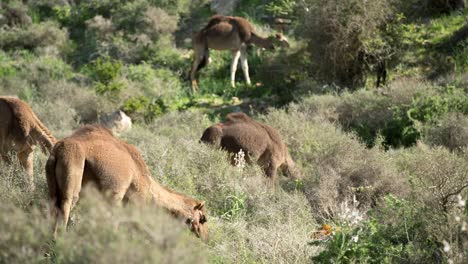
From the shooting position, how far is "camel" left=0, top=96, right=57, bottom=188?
32.5ft

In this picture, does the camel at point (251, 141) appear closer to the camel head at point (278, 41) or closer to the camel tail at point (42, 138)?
the camel tail at point (42, 138)

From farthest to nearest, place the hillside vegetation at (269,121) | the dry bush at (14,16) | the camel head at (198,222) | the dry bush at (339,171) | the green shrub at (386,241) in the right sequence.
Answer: the dry bush at (14,16), the dry bush at (339,171), the camel head at (198,222), the green shrub at (386,241), the hillside vegetation at (269,121)

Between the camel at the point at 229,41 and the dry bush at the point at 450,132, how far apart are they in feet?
25.5

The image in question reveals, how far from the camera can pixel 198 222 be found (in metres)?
7.60

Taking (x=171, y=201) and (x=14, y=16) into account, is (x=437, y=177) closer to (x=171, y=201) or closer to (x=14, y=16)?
(x=171, y=201)

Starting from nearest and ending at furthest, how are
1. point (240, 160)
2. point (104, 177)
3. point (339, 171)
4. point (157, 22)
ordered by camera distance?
point (104, 177)
point (240, 160)
point (339, 171)
point (157, 22)

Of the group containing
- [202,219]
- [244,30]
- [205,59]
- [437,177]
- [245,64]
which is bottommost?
[205,59]

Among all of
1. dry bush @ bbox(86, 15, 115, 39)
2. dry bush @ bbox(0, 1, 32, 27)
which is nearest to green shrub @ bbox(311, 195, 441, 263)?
dry bush @ bbox(86, 15, 115, 39)

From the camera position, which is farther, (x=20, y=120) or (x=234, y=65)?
(x=234, y=65)

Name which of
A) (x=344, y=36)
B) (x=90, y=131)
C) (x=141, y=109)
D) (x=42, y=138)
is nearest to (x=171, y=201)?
(x=90, y=131)

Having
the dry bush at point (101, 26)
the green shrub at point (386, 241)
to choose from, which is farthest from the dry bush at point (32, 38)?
the green shrub at point (386, 241)

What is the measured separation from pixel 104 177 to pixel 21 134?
3242mm

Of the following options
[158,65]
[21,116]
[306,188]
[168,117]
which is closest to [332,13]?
[168,117]

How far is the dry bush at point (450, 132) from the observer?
1173 centimetres
